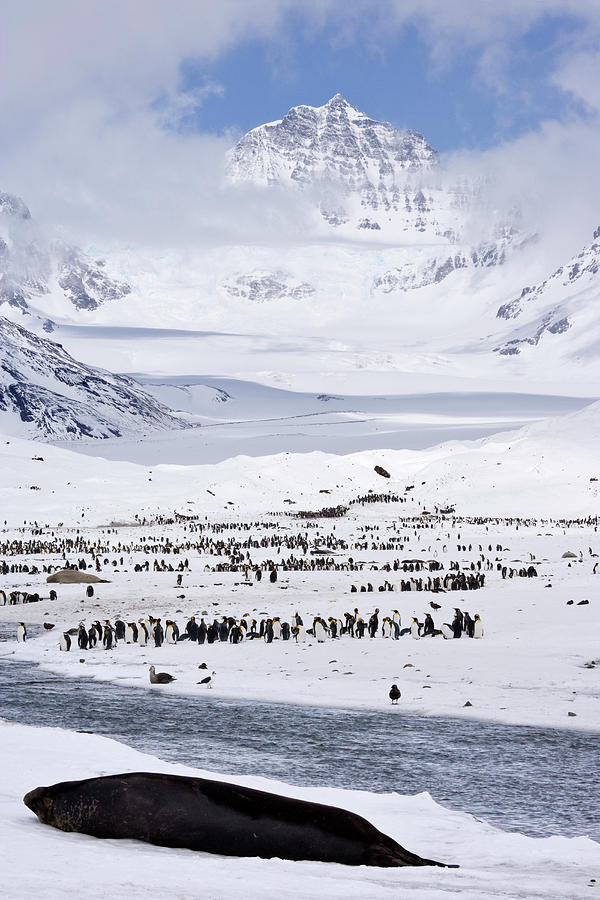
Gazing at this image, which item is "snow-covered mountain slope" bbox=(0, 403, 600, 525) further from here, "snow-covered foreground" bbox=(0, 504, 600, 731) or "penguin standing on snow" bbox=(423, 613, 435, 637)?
"penguin standing on snow" bbox=(423, 613, 435, 637)

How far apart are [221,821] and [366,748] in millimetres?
7075

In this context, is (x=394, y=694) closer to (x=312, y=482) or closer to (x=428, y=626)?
(x=428, y=626)

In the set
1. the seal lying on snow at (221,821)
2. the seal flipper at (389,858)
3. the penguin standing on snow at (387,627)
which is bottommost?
the seal flipper at (389,858)

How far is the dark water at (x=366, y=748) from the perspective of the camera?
12.4m

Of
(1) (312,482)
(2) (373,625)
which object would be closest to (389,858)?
(2) (373,625)

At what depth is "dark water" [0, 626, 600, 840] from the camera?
12438 mm

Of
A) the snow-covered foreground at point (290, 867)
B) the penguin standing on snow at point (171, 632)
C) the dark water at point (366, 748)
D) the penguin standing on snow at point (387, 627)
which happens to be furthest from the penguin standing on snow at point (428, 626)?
the snow-covered foreground at point (290, 867)

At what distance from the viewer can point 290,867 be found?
25.7 ft

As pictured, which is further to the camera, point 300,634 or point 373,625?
point 373,625

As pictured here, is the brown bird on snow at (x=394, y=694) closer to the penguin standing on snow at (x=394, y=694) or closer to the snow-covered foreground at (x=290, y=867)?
the penguin standing on snow at (x=394, y=694)

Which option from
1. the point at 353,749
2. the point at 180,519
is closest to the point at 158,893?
the point at 353,749

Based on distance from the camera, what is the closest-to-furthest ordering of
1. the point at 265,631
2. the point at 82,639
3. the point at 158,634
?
the point at 82,639 → the point at 158,634 → the point at 265,631

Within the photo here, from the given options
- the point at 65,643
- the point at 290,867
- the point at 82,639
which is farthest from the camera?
the point at 82,639

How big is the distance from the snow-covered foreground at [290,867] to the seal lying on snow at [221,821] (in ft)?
0.56
